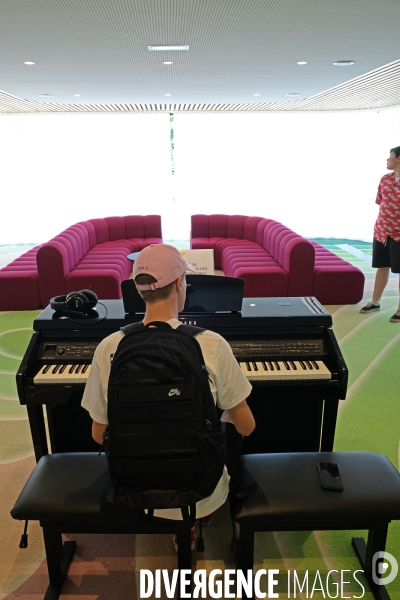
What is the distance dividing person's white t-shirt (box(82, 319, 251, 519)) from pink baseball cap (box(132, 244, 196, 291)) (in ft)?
0.46

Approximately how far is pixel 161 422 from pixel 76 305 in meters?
1.06

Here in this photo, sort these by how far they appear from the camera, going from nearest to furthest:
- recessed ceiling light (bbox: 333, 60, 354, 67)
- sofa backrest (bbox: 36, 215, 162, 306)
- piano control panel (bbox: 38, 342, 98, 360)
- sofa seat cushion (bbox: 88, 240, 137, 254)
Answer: piano control panel (bbox: 38, 342, 98, 360)
recessed ceiling light (bbox: 333, 60, 354, 67)
sofa backrest (bbox: 36, 215, 162, 306)
sofa seat cushion (bbox: 88, 240, 137, 254)

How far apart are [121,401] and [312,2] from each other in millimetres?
2773

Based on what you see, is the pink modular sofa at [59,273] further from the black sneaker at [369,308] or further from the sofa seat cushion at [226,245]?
the black sneaker at [369,308]

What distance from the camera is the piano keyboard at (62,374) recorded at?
2.30 meters

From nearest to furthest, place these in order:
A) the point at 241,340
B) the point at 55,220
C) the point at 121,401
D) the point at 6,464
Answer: the point at 121,401, the point at 241,340, the point at 6,464, the point at 55,220

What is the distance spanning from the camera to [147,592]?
6.89 ft

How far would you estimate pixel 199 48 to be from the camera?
439 centimetres

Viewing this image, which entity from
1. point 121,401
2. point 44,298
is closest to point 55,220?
point 44,298

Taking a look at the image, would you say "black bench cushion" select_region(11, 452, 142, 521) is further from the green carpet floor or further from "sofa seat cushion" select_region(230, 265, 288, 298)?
"sofa seat cushion" select_region(230, 265, 288, 298)

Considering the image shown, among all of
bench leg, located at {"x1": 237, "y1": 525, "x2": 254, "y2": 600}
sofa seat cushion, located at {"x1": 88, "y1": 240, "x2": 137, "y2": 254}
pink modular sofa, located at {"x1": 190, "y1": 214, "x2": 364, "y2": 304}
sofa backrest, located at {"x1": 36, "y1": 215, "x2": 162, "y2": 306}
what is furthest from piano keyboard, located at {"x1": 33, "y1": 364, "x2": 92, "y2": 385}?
sofa seat cushion, located at {"x1": 88, "y1": 240, "x2": 137, "y2": 254}

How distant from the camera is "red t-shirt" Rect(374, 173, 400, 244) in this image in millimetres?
5023

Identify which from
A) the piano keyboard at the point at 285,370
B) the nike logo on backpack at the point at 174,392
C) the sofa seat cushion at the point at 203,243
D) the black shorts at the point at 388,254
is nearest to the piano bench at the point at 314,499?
the piano keyboard at the point at 285,370

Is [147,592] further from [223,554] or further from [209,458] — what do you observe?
[209,458]
